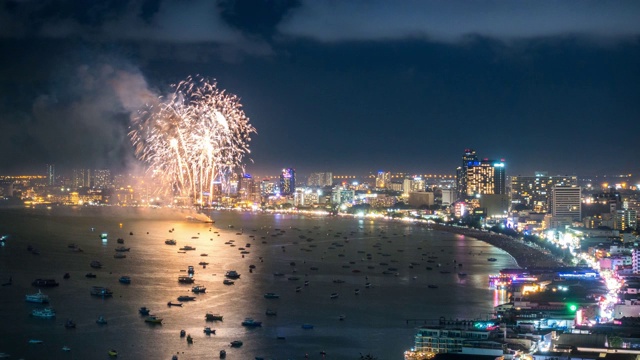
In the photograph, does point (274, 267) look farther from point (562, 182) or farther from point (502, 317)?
point (562, 182)

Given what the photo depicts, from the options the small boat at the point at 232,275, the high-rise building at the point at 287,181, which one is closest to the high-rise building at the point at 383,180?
the high-rise building at the point at 287,181

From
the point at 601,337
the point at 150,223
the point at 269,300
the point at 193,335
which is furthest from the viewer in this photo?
the point at 150,223

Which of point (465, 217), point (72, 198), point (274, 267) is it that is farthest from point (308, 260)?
point (72, 198)

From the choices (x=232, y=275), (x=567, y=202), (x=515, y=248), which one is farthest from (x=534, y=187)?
(x=232, y=275)

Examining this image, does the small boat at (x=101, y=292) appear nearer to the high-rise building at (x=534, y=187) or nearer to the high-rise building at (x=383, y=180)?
the high-rise building at (x=534, y=187)

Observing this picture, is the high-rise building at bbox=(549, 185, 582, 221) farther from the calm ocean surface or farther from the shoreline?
the calm ocean surface
